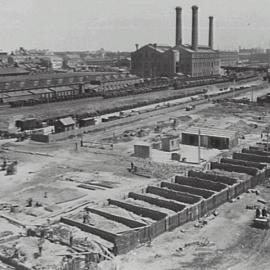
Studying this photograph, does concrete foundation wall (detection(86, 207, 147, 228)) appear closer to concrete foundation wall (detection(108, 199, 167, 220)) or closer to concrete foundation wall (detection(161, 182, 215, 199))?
concrete foundation wall (detection(108, 199, 167, 220))

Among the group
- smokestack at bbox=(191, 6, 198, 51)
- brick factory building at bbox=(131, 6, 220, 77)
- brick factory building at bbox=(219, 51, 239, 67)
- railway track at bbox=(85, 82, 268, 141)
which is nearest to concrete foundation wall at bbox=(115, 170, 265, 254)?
railway track at bbox=(85, 82, 268, 141)

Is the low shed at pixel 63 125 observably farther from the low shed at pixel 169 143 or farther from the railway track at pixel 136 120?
the low shed at pixel 169 143

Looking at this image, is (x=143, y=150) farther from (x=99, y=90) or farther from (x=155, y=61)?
(x=155, y=61)

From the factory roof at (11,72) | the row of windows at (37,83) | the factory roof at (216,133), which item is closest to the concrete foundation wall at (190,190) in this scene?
the factory roof at (216,133)

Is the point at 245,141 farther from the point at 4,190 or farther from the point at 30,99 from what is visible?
the point at 30,99

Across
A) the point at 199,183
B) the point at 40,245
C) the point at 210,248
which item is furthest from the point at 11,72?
the point at 210,248

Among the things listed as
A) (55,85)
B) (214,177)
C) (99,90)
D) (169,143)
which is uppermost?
(55,85)
